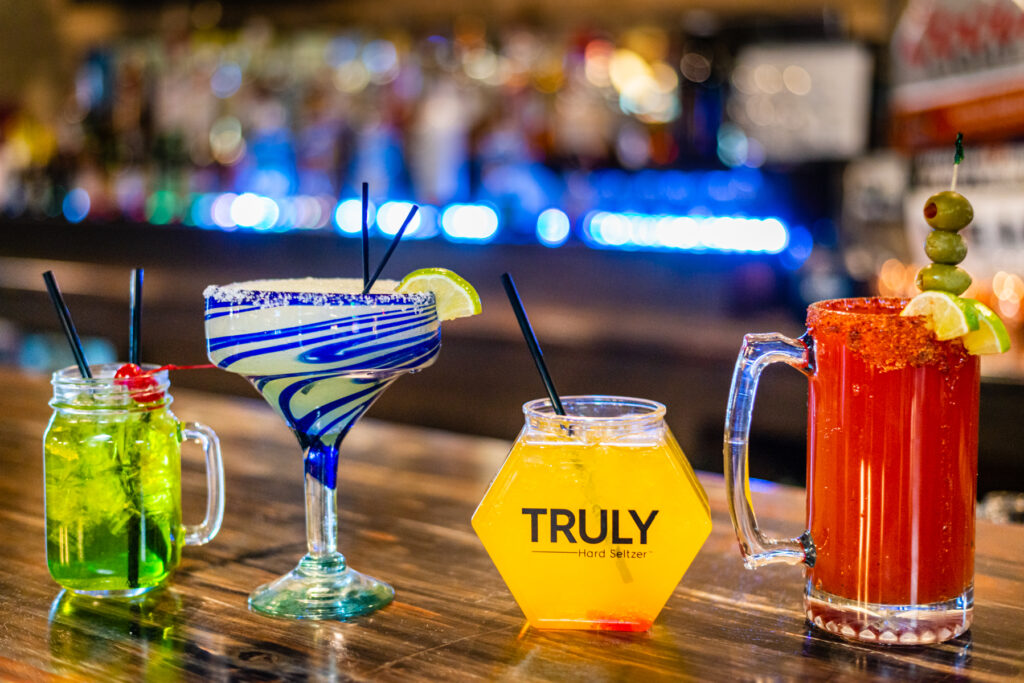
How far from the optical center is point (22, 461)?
1.33 meters

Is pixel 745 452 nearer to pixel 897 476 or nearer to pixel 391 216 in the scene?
pixel 897 476

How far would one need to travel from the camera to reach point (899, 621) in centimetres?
77

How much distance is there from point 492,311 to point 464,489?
7.50 feet

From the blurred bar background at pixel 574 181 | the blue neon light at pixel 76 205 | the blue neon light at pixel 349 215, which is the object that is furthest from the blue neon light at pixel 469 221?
the blue neon light at pixel 76 205

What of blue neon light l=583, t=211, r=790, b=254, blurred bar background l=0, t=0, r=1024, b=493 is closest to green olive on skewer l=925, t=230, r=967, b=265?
blurred bar background l=0, t=0, r=1024, b=493

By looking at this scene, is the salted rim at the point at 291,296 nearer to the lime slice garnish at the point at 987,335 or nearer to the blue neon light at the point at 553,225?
the lime slice garnish at the point at 987,335

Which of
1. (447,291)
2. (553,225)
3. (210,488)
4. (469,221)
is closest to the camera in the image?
(447,291)

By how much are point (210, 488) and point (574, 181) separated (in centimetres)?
282

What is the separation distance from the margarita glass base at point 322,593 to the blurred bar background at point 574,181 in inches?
73.2

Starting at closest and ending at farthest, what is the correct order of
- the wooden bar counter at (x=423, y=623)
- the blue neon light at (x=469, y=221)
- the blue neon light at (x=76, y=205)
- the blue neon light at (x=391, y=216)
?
1. the wooden bar counter at (x=423, y=623)
2. the blue neon light at (x=469, y=221)
3. the blue neon light at (x=391, y=216)
4. the blue neon light at (x=76, y=205)

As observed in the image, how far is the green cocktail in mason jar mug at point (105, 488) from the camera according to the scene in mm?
869

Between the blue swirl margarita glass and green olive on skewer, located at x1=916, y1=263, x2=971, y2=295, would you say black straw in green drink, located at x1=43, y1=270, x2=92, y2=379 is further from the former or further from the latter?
green olive on skewer, located at x1=916, y1=263, x2=971, y2=295

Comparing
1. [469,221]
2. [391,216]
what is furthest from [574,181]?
[391,216]

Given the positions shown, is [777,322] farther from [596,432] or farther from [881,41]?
[596,432]
